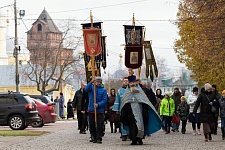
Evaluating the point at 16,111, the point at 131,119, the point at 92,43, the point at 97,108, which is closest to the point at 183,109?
the point at 92,43

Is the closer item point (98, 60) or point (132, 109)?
point (132, 109)

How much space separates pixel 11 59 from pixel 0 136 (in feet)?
310

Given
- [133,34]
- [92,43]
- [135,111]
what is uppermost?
[133,34]

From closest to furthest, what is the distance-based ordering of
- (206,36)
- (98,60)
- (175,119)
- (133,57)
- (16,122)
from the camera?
(133,57), (175,119), (98,60), (16,122), (206,36)

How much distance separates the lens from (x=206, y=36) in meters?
32.8

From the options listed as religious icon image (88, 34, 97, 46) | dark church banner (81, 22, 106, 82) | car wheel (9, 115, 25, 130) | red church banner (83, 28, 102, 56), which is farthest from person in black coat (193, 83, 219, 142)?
car wheel (9, 115, 25, 130)

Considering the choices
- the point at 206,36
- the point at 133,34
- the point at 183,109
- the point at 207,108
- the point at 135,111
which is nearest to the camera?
the point at 135,111

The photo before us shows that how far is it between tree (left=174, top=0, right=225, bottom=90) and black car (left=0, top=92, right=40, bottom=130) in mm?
7241

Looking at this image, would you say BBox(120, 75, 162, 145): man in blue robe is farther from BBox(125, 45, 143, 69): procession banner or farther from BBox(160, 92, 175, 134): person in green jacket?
BBox(160, 92, 175, 134): person in green jacket

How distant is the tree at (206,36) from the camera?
91.6 ft

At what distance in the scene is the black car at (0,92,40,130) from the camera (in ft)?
102

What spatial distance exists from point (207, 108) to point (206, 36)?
10061 mm

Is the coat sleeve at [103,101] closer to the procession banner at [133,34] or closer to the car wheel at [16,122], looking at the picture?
the procession banner at [133,34]

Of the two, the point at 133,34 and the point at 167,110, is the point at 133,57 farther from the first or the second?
the point at 167,110
